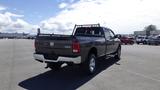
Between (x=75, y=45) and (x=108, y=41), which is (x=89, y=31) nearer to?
(x=108, y=41)

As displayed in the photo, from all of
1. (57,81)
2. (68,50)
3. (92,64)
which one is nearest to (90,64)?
(92,64)

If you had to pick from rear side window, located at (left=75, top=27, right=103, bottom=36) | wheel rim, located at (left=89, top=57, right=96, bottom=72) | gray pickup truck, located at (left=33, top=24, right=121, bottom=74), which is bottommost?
wheel rim, located at (left=89, top=57, right=96, bottom=72)

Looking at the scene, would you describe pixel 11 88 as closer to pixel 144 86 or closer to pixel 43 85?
pixel 43 85

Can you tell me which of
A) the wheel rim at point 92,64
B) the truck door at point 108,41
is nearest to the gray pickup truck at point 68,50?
the wheel rim at point 92,64

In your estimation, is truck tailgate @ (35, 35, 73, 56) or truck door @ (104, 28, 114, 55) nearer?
truck tailgate @ (35, 35, 73, 56)

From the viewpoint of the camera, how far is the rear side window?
11898 millimetres

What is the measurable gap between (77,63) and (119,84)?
5.69ft

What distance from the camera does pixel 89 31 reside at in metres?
12.5

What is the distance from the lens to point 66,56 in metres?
9.09

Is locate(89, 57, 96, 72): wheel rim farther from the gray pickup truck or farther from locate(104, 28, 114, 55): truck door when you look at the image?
locate(104, 28, 114, 55): truck door

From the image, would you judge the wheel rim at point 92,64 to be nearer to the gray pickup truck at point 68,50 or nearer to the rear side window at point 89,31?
the gray pickup truck at point 68,50

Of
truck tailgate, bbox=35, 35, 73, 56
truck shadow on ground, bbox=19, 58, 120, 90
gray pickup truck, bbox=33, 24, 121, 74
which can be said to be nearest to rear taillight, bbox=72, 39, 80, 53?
gray pickup truck, bbox=33, 24, 121, 74

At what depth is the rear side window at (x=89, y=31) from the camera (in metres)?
11.9

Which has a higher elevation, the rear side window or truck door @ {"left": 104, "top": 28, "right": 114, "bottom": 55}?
the rear side window
